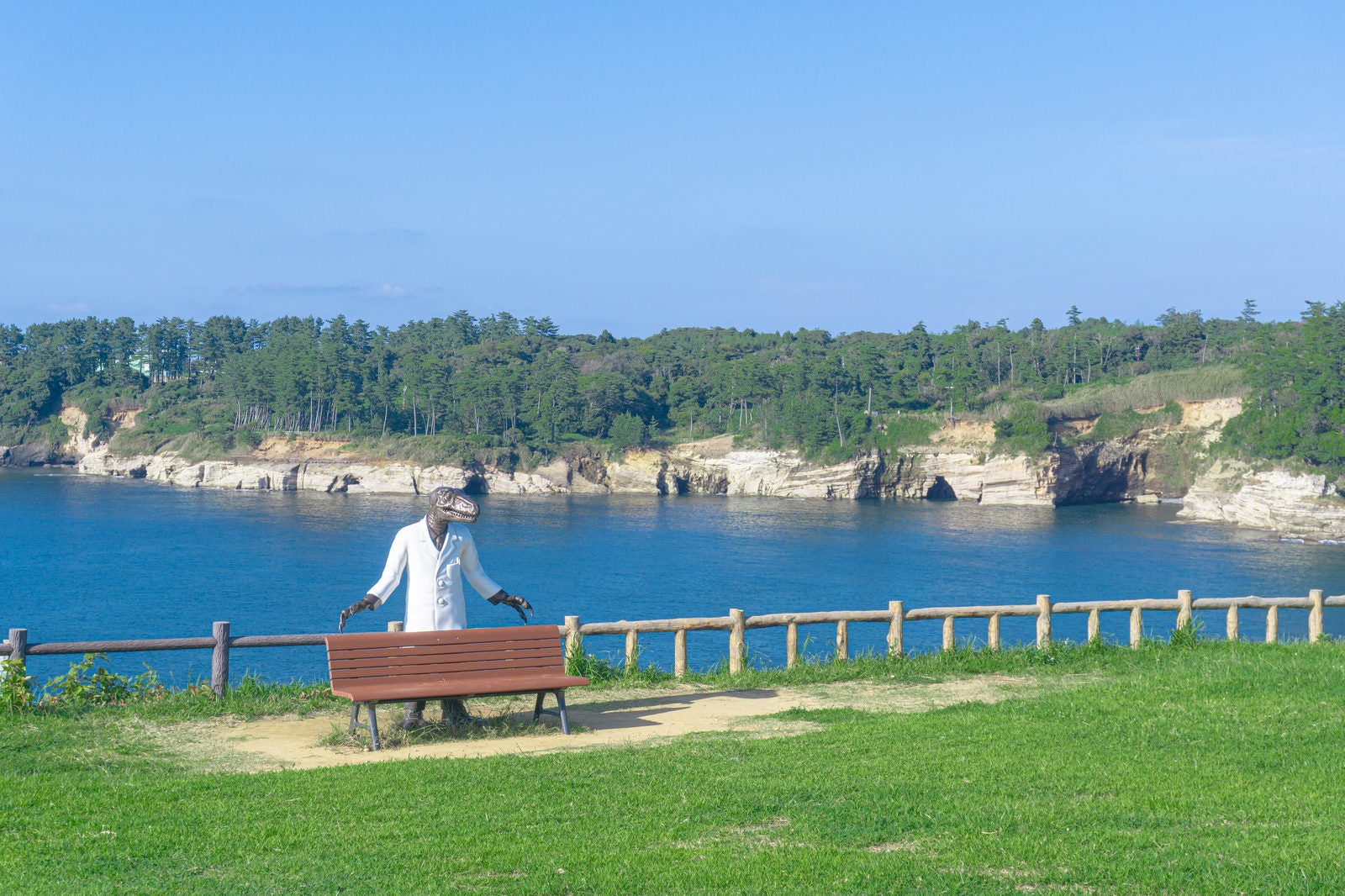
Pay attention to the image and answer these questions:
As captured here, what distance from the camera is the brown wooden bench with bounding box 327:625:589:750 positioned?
9.29 m

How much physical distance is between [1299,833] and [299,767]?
648 centimetres

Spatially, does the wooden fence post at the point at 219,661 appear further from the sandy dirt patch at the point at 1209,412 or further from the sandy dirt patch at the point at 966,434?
the sandy dirt patch at the point at 1209,412

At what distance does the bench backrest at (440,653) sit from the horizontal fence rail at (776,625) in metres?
1.11

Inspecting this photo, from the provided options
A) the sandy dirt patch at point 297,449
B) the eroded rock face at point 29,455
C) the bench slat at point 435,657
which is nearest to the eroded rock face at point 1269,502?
the sandy dirt patch at point 297,449

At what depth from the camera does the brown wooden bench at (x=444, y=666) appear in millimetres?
9289

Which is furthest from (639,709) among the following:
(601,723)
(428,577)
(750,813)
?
(750,813)

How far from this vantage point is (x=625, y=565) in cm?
5469

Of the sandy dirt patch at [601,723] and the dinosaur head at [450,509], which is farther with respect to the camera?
the dinosaur head at [450,509]

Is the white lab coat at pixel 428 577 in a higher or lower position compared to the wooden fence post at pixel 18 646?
higher

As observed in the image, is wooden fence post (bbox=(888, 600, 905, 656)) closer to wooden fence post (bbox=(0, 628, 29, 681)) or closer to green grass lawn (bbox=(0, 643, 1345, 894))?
green grass lawn (bbox=(0, 643, 1345, 894))

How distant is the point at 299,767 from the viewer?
8.58 m

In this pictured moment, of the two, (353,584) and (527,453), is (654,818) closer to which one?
(353,584)

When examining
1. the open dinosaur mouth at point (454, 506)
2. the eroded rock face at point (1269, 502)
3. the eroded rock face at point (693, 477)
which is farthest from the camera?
the eroded rock face at point (693, 477)

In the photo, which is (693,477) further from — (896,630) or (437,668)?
(437,668)
